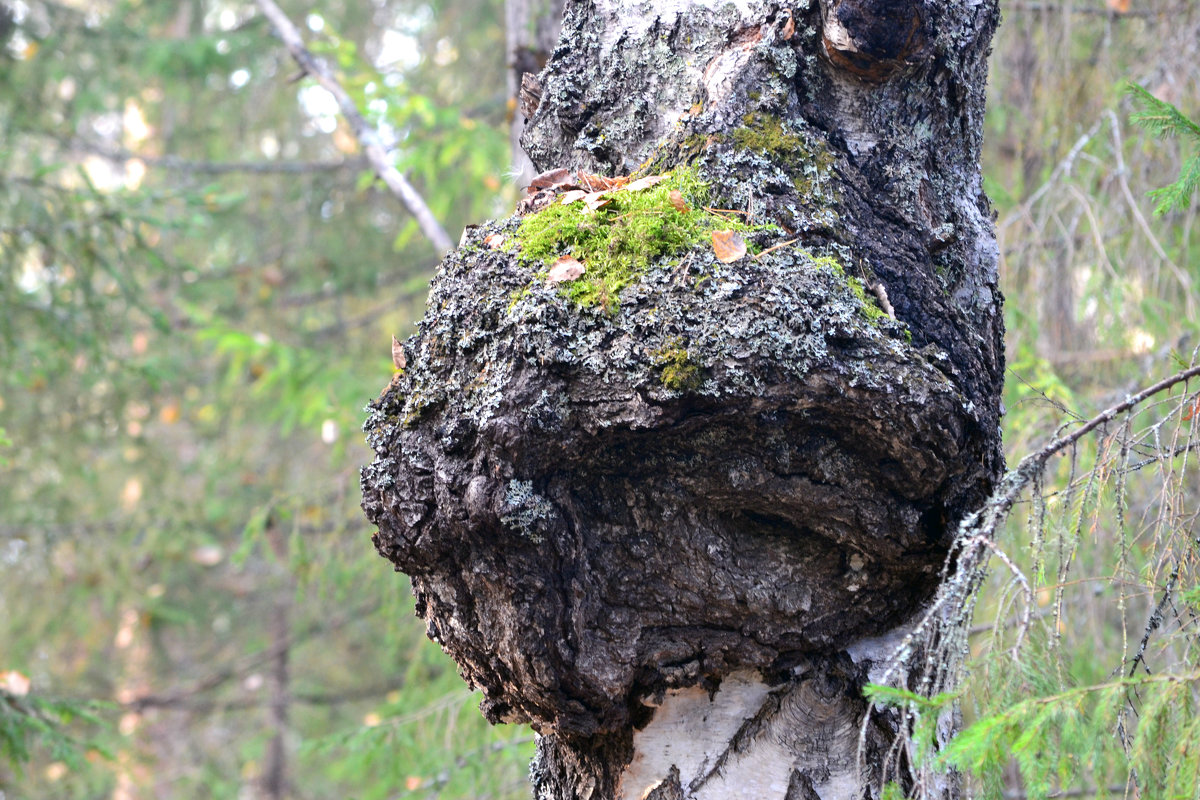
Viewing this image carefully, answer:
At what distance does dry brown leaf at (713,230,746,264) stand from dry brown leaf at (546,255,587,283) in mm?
229

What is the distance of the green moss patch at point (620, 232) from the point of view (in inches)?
56.7

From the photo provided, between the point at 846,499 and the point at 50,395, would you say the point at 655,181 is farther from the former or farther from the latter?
the point at 50,395

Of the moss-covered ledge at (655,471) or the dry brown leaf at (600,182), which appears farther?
the dry brown leaf at (600,182)

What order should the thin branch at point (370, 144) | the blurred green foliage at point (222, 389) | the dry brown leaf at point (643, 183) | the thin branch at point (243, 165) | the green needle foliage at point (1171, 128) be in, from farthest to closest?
the thin branch at point (243, 165)
the blurred green foliage at point (222, 389)
the thin branch at point (370, 144)
the green needle foliage at point (1171, 128)
the dry brown leaf at point (643, 183)

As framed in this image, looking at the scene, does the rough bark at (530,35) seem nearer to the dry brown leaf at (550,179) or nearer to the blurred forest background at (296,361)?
the blurred forest background at (296,361)

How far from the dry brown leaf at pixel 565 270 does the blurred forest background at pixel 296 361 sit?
845 millimetres

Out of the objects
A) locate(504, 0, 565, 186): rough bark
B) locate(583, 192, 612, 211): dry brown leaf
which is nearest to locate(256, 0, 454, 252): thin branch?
locate(504, 0, 565, 186): rough bark

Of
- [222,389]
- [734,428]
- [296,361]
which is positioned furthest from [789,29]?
[222,389]

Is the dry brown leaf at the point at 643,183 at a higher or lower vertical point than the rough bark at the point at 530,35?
lower

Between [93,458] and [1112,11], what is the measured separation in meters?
8.15

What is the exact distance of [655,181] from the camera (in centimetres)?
156

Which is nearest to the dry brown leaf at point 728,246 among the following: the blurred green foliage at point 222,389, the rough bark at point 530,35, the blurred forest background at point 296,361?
the blurred forest background at point 296,361

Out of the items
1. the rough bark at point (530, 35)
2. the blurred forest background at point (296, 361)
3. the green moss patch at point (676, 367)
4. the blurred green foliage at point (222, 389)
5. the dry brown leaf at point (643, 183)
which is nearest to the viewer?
the green moss patch at point (676, 367)

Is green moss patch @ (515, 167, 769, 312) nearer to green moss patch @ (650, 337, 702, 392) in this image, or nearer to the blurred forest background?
green moss patch @ (650, 337, 702, 392)
